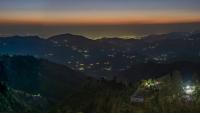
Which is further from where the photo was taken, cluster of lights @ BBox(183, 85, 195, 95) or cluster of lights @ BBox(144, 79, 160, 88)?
cluster of lights @ BBox(144, 79, 160, 88)

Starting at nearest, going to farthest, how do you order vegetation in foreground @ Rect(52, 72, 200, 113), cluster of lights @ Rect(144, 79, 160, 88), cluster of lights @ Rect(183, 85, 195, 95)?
vegetation in foreground @ Rect(52, 72, 200, 113) < cluster of lights @ Rect(183, 85, 195, 95) < cluster of lights @ Rect(144, 79, 160, 88)

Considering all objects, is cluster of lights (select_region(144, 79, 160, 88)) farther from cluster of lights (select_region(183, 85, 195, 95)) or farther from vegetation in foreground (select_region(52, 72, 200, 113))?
cluster of lights (select_region(183, 85, 195, 95))

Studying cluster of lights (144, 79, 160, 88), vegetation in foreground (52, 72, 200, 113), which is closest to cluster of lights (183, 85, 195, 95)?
vegetation in foreground (52, 72, 200, 113)

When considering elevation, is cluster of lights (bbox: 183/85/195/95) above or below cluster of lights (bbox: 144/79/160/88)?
above

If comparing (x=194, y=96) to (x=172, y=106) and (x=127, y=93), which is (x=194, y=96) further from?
(x=127, y=93)

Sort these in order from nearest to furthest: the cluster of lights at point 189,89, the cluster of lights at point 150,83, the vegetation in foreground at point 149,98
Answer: the vegetation in foreground at point 149,98, the cluster of lights at point 189,89, the cluster of lights at point 150,83

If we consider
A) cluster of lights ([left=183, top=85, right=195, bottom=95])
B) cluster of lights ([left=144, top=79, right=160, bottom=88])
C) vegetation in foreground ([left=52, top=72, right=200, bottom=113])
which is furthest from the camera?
cluster of lights ([left=144, top=79, right=160, bottom=88])

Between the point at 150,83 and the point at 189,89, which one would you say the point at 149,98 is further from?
the point at 150,83

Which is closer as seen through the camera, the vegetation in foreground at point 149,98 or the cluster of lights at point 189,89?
the vegetation in foreground at point 149,98

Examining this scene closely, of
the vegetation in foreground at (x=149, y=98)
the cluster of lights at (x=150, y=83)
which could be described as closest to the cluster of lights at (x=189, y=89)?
the vegetation in foreground at (x=149, y=98)

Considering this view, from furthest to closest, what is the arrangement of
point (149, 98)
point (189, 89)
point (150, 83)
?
point (150, 83)
point (189, 89)
point (149, 98)

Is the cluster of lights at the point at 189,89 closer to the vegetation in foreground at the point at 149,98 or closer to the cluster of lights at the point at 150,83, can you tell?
the vegetation in foreground at the point at 149,98

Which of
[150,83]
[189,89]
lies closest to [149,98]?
[189,89]
